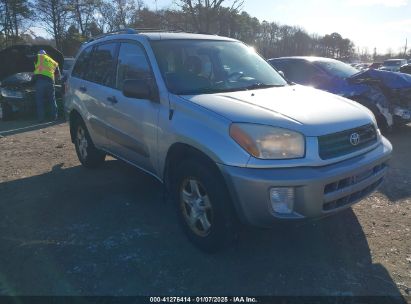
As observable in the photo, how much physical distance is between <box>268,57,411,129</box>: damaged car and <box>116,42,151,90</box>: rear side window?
4864mm

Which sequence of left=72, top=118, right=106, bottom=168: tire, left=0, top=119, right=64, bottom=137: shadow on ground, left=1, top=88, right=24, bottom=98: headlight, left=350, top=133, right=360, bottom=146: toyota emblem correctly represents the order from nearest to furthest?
left=350, top=133, right=360, bottom=146: toyota emblem < left=72, top=118, right=106, bottom=168: tire < left=0, top=119, right=64, bottom=137: shadow on ground < left=1, top=88, right=24, bottom=98: headlight

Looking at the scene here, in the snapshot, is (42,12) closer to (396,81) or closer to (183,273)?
(396,81)

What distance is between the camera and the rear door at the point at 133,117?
12.6 ft

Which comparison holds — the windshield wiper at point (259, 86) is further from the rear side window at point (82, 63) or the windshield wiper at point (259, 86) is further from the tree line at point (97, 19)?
the tree line at point (97, 19)

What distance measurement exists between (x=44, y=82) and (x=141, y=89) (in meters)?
8.18

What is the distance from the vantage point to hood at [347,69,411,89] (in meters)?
7.46

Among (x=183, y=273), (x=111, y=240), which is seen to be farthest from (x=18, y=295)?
(x=183, y=273)

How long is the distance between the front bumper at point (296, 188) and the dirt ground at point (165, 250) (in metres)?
0.27

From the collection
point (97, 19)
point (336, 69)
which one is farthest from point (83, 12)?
point (336, 69)

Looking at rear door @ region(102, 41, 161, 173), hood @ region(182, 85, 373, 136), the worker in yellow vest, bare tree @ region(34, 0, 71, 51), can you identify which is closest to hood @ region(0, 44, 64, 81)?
the worker in yellow vest

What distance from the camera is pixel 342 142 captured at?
3.08m

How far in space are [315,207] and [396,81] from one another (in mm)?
5771

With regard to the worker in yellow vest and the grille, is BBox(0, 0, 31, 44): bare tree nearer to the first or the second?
the worker in yellow vest

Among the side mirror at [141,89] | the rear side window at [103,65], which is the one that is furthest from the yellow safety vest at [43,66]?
the side mirror at [141,89]
